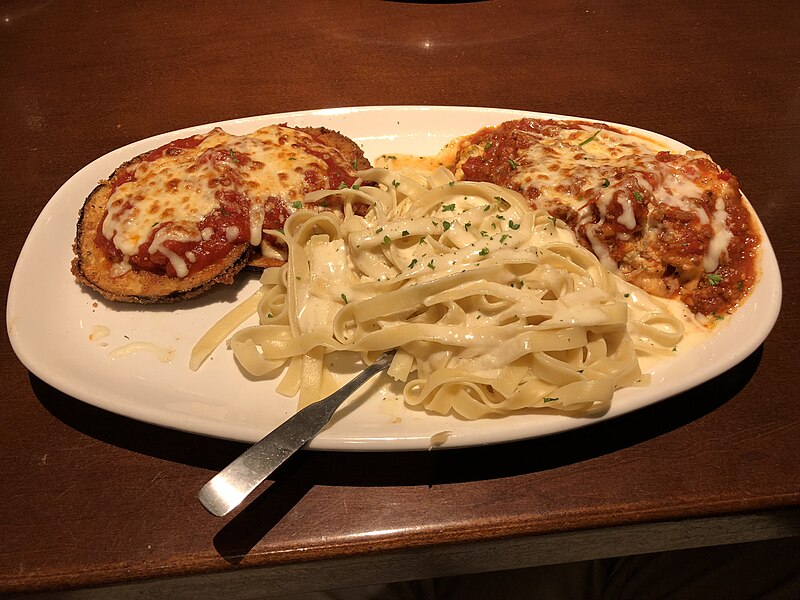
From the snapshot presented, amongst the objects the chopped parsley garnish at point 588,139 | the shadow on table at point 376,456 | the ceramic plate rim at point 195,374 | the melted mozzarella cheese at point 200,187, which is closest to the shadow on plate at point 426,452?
the shadow on table at point 376,456

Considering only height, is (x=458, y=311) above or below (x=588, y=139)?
below

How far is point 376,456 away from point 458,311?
69cm

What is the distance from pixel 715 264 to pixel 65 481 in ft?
9.90

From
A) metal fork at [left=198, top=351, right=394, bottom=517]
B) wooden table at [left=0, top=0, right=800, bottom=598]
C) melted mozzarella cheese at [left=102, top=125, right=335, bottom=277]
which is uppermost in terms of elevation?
melted mozzarella cheese at [left=102, top=125, right=335, bottom=277]

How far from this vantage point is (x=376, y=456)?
7.75 ft

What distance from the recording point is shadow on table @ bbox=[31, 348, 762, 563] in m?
2.25

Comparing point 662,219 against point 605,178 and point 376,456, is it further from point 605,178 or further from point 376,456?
point 376,456

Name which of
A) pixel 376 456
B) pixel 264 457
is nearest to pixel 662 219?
pixel 376 456

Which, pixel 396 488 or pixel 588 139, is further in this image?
pixel 588 139

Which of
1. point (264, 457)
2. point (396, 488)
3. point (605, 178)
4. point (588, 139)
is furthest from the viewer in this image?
point (588, 139)

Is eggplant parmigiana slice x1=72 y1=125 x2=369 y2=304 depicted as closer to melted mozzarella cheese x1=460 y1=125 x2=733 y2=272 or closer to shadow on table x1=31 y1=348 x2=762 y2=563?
shadow on table x1=31 y1=348 x2=762 y2=563

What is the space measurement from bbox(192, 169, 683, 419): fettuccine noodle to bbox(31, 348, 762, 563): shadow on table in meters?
0.23

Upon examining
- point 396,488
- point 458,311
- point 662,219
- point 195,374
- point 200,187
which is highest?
point 200,187

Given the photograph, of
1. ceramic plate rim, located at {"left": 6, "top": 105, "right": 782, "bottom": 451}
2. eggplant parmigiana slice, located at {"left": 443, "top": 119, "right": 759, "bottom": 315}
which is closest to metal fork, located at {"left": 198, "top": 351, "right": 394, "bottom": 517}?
ceramic plate rim, located at {"left": 6, "top": 105, "right": 782, "bottom": 451}
